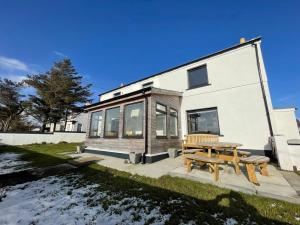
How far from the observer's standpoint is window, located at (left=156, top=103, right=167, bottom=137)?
7.41m

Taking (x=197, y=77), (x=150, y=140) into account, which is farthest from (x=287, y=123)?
(x=150, y=140)

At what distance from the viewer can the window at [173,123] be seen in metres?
8.44

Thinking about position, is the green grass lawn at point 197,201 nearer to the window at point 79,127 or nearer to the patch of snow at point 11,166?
the patch of snow at point 11,166

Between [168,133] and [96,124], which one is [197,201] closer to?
[168,133]

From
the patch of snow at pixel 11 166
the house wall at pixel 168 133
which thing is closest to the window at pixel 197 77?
the house wall at pixel 168 133

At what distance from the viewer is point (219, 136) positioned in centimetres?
758

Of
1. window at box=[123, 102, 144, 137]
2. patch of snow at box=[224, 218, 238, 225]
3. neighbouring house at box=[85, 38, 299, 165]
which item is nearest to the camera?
patch of snow at box=[224, 218, 238, 225]

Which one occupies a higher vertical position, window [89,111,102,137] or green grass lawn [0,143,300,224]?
window [89,111,102,137]

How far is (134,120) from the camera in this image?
7613 millimetres

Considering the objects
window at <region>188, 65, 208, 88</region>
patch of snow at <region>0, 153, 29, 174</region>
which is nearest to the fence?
patch of snow at <region>0, 153, 29, 174</region>

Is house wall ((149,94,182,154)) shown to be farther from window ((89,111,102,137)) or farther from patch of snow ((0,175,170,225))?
window ((89,111,102,137))

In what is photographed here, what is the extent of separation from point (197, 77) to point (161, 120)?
13.3 ft

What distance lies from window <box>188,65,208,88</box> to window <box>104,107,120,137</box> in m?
5.22

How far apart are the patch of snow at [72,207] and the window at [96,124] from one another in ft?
18.7
